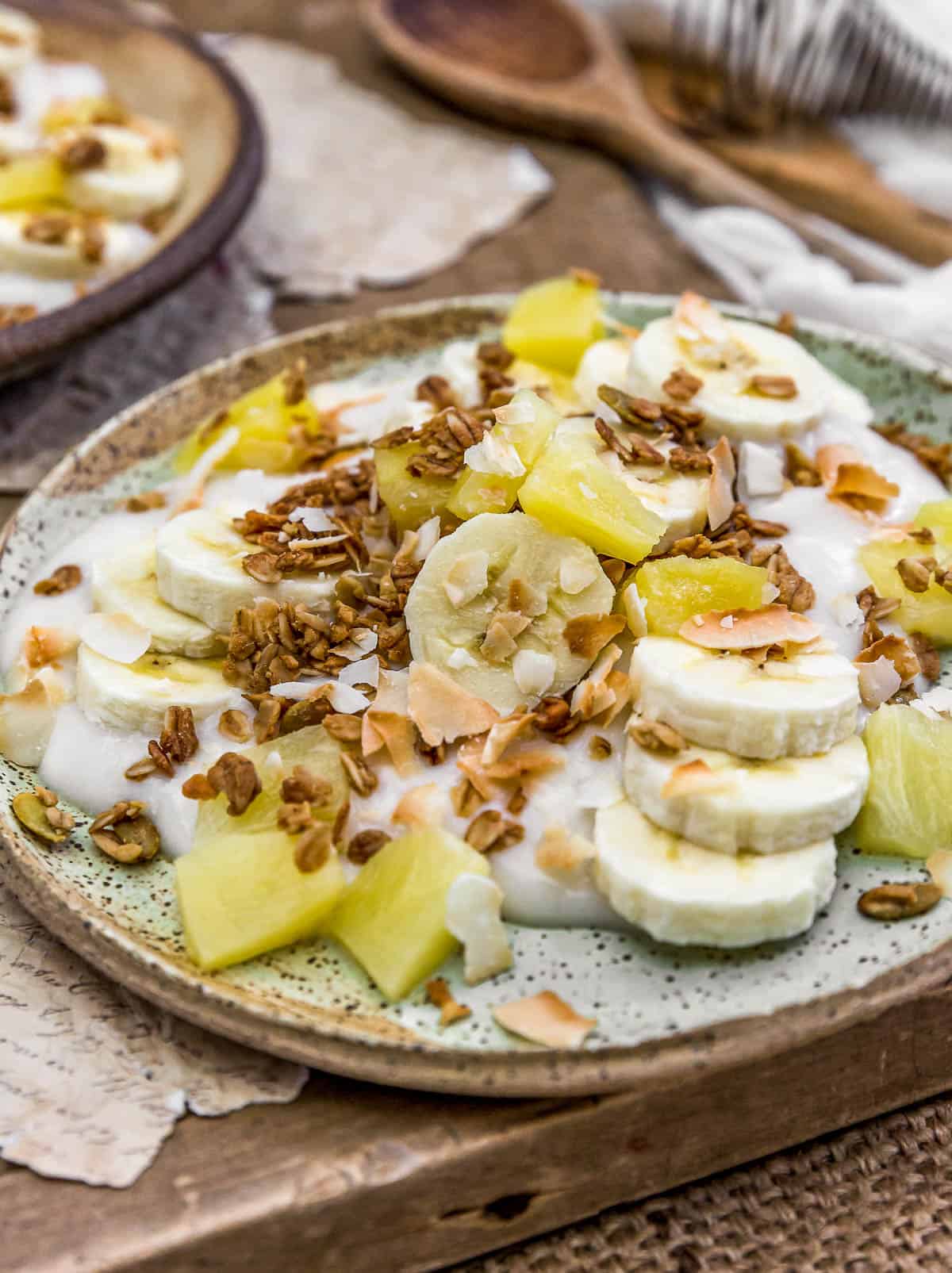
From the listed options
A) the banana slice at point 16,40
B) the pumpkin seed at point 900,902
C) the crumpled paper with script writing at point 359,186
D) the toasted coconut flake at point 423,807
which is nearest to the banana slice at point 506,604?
the toasted coconut flake at point 423,807

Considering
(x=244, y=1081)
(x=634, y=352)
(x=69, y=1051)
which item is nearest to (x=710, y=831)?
(x=244, y=1081)

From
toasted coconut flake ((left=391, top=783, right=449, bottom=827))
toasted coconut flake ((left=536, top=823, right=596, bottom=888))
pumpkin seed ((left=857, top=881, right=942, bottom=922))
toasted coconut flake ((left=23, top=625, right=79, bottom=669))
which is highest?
pumpkin seed ((left=857, top=881, right=942, bottom=922))

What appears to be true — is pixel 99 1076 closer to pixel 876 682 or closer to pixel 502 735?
pixel 502 735

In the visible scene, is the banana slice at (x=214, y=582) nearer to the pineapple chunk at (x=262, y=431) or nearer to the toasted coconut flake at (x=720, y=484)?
the pineapple chunk at (x=262, y=431)

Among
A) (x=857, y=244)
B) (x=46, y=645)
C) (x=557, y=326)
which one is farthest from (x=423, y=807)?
(x=857, y=244)

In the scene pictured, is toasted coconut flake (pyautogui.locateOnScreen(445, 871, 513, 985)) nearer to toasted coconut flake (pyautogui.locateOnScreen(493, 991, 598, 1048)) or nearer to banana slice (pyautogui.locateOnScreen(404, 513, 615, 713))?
toasted coconut flake (pyautogui.locateOnScreen(493, 991, 598, 1048))

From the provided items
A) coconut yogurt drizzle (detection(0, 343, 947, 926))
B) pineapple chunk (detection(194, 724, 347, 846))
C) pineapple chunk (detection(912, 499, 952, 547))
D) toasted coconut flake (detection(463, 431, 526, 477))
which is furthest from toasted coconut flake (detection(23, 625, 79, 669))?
pineapple chunk (detection(912, 499, 952, 547))

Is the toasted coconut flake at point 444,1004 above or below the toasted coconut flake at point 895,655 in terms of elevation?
below
